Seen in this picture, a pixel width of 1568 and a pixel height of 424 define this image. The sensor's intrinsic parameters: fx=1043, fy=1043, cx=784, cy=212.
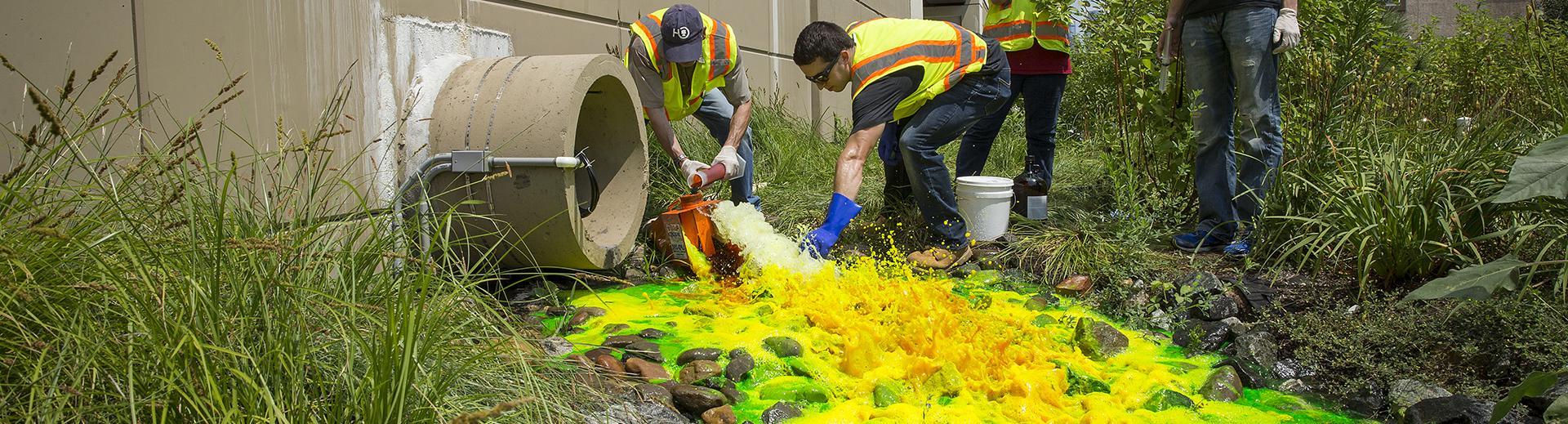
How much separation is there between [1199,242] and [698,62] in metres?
2.17

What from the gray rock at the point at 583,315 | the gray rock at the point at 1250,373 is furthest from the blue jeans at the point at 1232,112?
the gray rock at the point at 583,315

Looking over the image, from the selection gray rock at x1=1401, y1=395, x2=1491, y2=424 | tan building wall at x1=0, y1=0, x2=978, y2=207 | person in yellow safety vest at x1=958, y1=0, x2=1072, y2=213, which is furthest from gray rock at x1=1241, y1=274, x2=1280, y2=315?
tan building wall at x1=0, y1=0, x2=978, y2=207

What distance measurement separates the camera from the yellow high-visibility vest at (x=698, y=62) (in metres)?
4.41

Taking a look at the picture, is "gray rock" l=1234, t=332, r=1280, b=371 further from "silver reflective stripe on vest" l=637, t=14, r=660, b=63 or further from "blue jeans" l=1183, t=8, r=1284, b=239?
"silver reflective stripe on vest" l=637, t=14, r=660, b=63

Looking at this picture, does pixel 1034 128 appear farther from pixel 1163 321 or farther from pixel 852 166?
pixel 1163 321

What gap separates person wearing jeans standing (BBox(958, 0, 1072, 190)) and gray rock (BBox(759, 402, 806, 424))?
8.64 feet

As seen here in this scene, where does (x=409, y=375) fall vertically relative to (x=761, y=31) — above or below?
below

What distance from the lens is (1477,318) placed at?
9.42 feet

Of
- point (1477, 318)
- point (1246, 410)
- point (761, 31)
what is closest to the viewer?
point (1246, 410)

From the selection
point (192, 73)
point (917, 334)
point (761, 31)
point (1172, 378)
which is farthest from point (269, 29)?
point (761, 31)

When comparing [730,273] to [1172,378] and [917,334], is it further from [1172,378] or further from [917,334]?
[1172,378]

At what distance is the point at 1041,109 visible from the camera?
5066mm

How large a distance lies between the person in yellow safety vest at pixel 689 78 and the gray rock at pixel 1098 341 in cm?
170

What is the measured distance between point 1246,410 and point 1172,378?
9.0 inches
